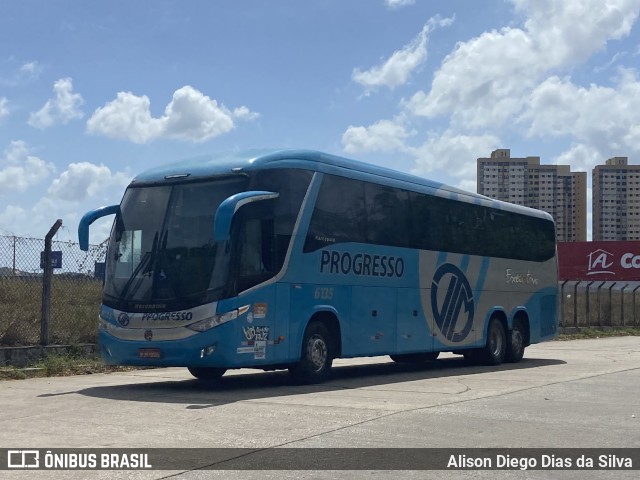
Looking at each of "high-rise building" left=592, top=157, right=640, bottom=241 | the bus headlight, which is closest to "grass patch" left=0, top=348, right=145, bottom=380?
the bus headlight

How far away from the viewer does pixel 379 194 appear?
1598 centimetres

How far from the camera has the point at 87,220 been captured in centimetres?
1428

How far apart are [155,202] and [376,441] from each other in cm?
624

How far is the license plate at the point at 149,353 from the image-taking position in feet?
42.5

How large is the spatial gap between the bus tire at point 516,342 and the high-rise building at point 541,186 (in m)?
65.9

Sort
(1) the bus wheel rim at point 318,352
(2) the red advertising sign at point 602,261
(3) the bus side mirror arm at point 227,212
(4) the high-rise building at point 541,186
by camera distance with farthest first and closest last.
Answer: (4) the high-rise building at point 541,186 → (2) the red advertising sign at point 602,261 → (1) the bus wheel rim at point 318,352 → (3) the bus side mirror arm at point 227,212

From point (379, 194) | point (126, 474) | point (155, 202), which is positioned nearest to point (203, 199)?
point (155, 202)

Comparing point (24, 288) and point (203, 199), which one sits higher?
point (203, 199)

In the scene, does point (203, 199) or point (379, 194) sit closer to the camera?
point (203, 199)

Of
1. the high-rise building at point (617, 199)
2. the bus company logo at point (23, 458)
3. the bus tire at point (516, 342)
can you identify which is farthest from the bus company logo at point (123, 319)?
the high-rise building at point (617, 199)

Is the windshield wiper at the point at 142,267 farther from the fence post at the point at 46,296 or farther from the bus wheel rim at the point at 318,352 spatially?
the fence post at the point at 46,296

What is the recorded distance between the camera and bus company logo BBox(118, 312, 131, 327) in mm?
13234

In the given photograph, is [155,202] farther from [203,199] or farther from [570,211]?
[570,211]

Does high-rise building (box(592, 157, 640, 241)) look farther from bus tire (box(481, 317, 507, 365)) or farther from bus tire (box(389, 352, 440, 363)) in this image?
bus tire (box(389, 352, 440, 363))
